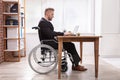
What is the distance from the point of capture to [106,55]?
598 centimetres

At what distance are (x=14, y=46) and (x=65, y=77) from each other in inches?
84.7

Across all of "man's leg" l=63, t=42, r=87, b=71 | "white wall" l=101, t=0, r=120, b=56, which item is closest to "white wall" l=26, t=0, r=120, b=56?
"white wall" l=101, t=0, r=120, b=56

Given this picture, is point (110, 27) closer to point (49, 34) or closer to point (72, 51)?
point (72, 51)

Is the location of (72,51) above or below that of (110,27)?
below

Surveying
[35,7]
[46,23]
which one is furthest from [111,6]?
[46,23]

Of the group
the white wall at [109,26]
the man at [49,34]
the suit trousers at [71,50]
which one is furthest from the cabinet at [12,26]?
the white wall at [109,26]

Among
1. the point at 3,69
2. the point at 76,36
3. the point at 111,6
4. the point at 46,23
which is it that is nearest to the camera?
the point at 76,36

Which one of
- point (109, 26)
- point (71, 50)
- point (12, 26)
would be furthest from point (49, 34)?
point (109, 26)

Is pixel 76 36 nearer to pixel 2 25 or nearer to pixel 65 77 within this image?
pixel 65 77

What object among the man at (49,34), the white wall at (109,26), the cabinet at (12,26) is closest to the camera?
the man at (49,34)

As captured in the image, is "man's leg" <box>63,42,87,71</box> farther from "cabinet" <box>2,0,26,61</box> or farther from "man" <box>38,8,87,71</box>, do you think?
"cabinet" <box>2,0,26,61</box>

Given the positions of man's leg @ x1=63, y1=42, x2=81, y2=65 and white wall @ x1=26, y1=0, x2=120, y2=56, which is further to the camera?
white wall @ x1=26, y1=0, x2=120, y2=56

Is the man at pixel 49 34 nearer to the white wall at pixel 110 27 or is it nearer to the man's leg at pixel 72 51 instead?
the man's leg at pixel 72 51

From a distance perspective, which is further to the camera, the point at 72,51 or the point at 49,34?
the point at 72,51
